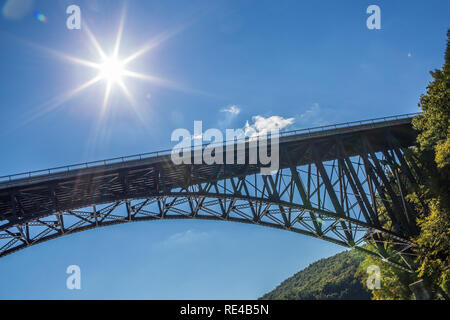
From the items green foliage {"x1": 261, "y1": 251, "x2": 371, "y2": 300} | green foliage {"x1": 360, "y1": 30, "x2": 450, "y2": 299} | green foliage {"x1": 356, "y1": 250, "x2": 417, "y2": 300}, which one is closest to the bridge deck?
green foliage {"x1": 360, "y1": 30, "x2": 450, "y2": 299}

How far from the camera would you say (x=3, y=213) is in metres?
23.0

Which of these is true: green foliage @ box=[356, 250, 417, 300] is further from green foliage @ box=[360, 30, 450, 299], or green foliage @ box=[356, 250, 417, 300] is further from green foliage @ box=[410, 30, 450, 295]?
green foliage @ box=[410, 30, 450, 295]

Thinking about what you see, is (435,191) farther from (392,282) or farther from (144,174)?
(144,174)

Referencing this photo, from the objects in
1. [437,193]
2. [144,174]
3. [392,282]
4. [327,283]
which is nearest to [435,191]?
[437,193]

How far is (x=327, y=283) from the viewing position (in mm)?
104125

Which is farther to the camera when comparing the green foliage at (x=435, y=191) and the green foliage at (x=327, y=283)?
the green foliage at (x=327, y=283)

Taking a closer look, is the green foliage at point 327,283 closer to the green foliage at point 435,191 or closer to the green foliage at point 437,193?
the green foliage at point 435,191

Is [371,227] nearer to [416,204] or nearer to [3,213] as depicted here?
[416,204]

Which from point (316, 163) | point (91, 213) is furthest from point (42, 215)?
point (316, 163)

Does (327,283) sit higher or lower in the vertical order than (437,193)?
lower

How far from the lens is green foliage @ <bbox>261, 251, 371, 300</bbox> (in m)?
98.4

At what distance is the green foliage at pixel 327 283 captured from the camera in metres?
98.4

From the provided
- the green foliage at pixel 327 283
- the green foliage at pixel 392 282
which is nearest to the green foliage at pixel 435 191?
the green foliage at pixel 392 282
